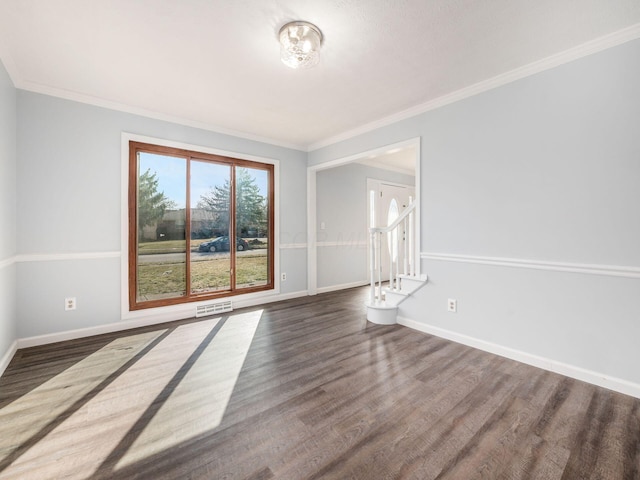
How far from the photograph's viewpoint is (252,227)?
4340mm

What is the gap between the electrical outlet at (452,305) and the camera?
2.91 metres

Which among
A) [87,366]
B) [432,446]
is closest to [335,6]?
[432,446]

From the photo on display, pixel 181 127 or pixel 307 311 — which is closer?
pixel 181 127

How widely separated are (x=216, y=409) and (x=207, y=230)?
2.55 m

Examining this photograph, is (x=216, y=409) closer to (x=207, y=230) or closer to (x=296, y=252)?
(x=207, y=230)

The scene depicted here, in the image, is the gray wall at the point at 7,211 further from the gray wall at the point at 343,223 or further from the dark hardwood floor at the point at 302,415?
the gray wall at the point at 343,223

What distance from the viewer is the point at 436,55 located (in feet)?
7.47

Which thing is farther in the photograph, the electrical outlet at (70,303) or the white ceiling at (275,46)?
the electrical outlet at (70,303)

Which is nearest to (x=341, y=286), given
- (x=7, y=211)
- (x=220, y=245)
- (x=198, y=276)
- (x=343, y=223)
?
(x=343, y=223)

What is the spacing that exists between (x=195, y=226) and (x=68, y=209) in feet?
4.13

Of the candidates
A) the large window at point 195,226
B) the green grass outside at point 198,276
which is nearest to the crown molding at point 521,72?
the large window at point 195,226

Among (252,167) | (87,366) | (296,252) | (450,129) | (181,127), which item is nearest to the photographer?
(87,366)

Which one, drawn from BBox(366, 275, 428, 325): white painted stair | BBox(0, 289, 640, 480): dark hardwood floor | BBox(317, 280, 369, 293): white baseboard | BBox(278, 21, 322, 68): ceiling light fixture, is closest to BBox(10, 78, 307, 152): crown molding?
BBox(278, 21, 322, 68): ceiling light fixture

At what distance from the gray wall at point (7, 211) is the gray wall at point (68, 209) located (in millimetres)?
110
